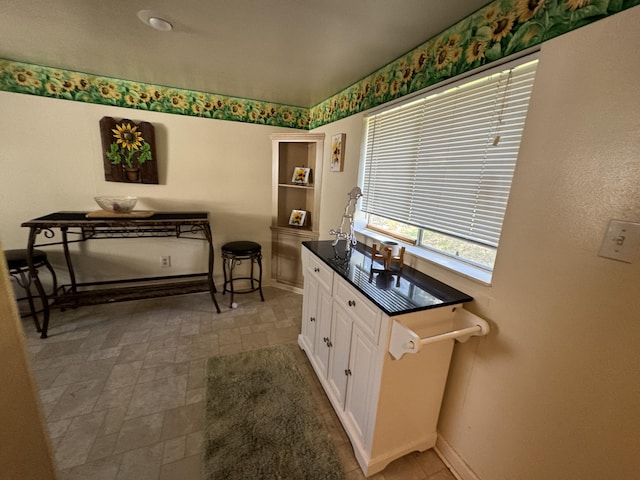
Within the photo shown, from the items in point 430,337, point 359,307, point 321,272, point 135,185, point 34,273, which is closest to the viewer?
point 430,337

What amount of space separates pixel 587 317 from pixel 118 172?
350cm

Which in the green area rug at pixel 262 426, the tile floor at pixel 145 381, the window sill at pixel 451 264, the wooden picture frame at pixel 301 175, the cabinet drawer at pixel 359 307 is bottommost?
the tile floor at pixel 145 381

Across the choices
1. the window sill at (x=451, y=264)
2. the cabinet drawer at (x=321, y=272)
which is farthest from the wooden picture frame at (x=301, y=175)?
the window sill at (x=451, y=264)

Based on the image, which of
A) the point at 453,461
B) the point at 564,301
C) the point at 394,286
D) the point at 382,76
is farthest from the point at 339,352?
the point at 382,76

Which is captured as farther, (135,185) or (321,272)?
(135,185)

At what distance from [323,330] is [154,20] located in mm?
2047

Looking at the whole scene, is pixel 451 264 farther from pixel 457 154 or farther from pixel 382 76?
pixel 382 76

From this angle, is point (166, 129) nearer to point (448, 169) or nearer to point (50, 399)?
point (50, 399)

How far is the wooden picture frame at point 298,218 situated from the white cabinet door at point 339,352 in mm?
1717

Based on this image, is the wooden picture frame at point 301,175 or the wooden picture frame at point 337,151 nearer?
the wooden picture frame at point 337,151

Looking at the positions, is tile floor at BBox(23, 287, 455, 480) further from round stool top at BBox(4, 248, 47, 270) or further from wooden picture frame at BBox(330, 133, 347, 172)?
wooden picture frame at BBox(330, 133, 347, 172)

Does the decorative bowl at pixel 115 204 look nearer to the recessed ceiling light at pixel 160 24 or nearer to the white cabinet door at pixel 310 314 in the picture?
the recessed ceiling light at pixel 160 24

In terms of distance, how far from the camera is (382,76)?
187 cm

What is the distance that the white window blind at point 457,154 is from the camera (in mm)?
1152
